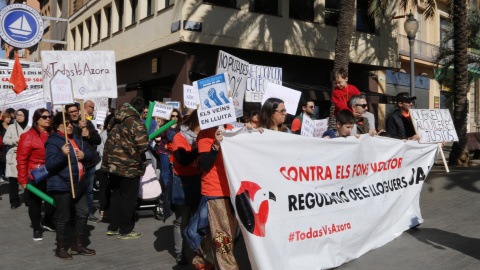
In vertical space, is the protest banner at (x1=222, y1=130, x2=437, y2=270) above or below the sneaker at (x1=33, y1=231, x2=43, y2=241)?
above

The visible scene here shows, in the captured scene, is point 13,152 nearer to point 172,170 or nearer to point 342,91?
point 172,170

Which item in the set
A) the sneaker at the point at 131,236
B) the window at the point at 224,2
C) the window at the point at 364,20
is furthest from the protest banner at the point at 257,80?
the window at the point at 364,20

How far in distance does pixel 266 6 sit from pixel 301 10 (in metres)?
1.76

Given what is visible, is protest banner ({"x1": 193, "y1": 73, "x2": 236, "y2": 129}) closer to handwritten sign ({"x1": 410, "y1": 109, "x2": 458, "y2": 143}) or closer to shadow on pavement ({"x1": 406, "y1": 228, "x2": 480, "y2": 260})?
shadow on pavement ({"x1": 406, "y1": 228, "x2": 480, "y2": 260})

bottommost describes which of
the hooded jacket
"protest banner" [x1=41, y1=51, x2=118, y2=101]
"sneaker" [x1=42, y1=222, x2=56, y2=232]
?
"sneaker" [x1=42, y1=222, x2=56, y2=232]

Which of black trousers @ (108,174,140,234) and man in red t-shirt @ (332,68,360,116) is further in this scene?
man in red t-shirt @ (332,68,360,116)

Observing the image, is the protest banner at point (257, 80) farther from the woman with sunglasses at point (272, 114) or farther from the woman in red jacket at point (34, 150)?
the woman in red jacket at point (34, 150)

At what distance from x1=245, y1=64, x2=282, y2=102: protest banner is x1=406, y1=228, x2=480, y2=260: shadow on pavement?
123 inches

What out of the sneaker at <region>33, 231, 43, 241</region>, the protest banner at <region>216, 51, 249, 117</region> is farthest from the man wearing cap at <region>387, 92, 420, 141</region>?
the sneaker at <region>33, 231, 43, 241</region>

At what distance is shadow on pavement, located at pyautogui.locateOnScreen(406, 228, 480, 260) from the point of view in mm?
5926

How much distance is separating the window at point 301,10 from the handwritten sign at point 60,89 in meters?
14.0

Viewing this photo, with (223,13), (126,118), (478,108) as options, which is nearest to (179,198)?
(126,118)

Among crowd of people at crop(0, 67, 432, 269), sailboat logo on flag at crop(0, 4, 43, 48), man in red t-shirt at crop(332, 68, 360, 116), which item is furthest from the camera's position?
sailboat logo on flag at crop(0, 4, 43, 48)

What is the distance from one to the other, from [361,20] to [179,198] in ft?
60.3
